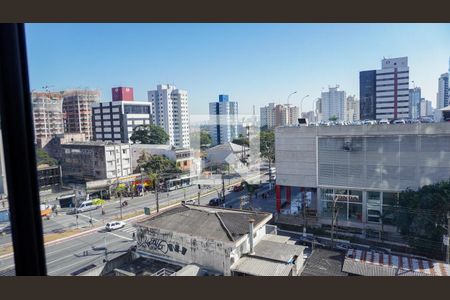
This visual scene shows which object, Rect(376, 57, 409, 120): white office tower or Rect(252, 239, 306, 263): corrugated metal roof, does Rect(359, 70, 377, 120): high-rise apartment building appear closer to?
Rect(376, 57, 409, 120): white office tower

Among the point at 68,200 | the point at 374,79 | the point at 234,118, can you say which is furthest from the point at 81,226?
the point at 374,79

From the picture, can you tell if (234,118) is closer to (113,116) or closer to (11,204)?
(113,116)

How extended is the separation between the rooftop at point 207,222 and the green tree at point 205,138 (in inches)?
477

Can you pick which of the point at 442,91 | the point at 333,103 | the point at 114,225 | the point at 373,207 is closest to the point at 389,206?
the point at 373,207

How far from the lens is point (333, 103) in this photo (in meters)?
29.6

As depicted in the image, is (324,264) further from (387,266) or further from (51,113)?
(51,113)

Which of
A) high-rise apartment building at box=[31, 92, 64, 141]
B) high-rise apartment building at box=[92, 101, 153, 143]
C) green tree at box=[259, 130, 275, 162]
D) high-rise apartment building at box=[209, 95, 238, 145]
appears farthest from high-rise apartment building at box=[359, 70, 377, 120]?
high-rise apartment building at box=[31, 92, 64, 141]

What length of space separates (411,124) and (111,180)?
9.27m

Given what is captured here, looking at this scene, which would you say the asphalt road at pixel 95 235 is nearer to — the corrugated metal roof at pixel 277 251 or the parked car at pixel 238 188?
the parked car at pixel 238 188

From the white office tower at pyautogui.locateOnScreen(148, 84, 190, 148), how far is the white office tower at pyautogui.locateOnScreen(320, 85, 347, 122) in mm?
13226

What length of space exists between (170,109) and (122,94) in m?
3.65

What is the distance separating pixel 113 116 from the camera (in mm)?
18844


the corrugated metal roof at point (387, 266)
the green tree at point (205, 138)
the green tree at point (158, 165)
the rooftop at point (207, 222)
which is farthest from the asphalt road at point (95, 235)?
the green tree at point (205, 138)

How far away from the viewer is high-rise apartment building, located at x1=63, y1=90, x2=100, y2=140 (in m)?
18.8
